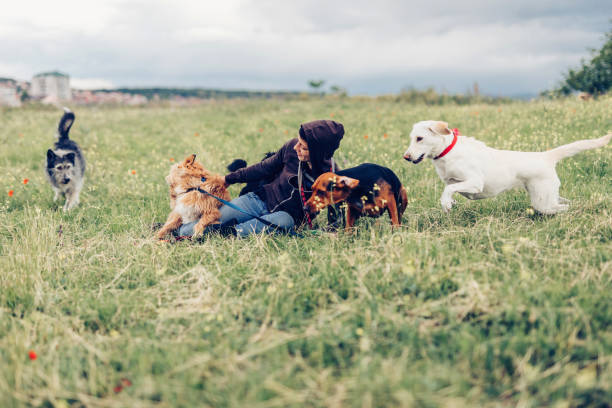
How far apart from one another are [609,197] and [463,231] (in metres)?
2.05

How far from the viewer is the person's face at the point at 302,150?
4.12m

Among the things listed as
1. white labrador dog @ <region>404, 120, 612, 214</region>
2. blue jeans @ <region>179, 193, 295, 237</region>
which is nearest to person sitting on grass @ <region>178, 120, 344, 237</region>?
blue jeans @ <region>179, 193, 295, 237</region>

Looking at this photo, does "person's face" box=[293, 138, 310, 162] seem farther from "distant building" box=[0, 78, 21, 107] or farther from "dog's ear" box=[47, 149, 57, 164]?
"distant building" box=[0, 78, 21, 107]

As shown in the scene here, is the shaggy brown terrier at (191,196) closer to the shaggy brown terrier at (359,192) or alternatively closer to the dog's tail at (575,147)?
the shaggy brown terrier at (359,192)

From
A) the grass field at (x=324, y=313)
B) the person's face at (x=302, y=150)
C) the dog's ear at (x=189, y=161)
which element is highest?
the person's face at (x=302, y=150)

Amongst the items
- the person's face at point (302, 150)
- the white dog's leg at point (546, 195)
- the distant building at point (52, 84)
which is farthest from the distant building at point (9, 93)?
the white dog's leg at point (546, 195)

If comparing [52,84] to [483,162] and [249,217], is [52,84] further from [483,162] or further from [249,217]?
[483,162]

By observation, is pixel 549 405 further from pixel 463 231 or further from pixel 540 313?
pixel 463 231

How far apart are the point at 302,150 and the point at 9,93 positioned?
86.2ft

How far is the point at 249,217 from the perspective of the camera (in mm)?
4582

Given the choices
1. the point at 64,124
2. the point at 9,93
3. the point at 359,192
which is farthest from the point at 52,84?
the point at 359,192

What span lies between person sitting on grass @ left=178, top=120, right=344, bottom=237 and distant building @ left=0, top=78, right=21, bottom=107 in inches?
840

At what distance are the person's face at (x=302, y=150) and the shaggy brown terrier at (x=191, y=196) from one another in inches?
43.5

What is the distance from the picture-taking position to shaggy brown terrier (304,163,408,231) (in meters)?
3.74
